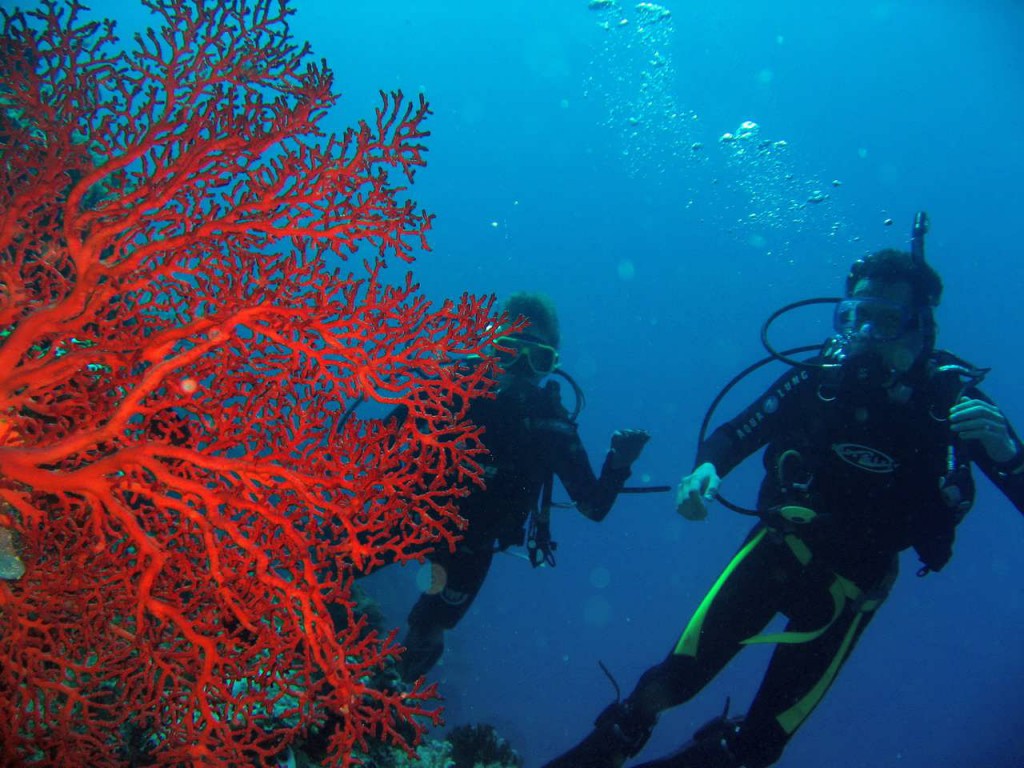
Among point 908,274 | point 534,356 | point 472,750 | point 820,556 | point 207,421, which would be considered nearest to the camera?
point 207,421

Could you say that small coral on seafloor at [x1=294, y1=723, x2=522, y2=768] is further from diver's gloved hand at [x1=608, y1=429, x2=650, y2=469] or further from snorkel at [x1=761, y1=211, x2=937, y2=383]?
snorkel at [x1=761, y1=211, x2=937, y2=383]

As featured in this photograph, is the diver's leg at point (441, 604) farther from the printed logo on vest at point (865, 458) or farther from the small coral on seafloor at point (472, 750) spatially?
the printed logo on vest at point (865, 458)

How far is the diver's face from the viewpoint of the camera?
6.01 m

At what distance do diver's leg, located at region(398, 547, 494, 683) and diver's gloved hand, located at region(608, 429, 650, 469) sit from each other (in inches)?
78.2

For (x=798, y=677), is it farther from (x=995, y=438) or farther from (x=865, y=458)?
(x=995, y=438)

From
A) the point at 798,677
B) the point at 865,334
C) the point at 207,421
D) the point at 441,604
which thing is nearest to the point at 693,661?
the point at 798,677

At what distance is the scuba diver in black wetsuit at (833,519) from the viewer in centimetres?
543

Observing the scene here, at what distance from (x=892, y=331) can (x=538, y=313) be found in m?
4.12

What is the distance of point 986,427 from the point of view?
5.16 metres

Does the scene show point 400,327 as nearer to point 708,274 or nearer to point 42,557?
point 42,557

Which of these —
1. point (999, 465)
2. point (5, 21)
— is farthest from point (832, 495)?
point (5, 21)

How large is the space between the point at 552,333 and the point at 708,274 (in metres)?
118

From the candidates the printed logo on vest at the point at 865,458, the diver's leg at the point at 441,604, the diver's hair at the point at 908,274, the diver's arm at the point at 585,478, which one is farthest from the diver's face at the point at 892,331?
the diver's leg at the point at 441,604

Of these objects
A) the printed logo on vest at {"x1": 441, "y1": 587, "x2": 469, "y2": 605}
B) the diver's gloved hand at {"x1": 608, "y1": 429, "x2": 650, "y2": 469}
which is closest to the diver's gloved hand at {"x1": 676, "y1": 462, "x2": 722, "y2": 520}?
the diver's gloved hand at {"x1": 608, "y1": 429, "x2": 650, "y2": 469}
